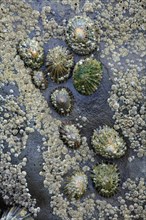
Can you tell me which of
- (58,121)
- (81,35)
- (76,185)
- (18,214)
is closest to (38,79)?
(58,121)

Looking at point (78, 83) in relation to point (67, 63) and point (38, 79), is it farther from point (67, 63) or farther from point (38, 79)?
point (38, 79)

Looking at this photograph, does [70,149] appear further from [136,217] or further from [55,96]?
[136,217]

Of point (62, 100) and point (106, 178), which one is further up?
point (62, 100)

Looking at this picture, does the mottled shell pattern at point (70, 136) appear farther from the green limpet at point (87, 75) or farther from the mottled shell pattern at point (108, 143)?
the green limpet at point (87, 75)

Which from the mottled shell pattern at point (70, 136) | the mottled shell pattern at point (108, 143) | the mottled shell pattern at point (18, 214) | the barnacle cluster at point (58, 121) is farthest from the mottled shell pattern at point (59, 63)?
the mottled shell pattern at point (18, 214)

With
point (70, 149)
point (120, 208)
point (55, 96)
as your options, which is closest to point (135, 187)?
point (120, 208)

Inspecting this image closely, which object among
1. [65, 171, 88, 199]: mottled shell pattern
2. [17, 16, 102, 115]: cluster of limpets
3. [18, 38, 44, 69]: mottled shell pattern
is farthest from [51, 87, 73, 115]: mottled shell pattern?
[65, 171, 88, 199]: mottled shell pattern

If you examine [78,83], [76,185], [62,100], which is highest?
[78,83]

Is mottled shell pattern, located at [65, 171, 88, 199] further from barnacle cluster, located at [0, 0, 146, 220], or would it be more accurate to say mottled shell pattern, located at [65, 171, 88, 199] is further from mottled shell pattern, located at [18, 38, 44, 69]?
mottled shell pattern, located at [18, 38, 44, 69]
